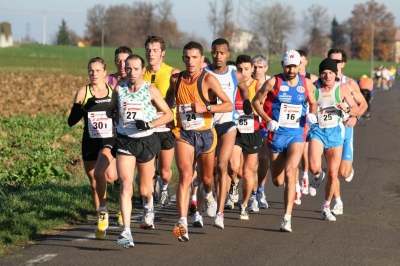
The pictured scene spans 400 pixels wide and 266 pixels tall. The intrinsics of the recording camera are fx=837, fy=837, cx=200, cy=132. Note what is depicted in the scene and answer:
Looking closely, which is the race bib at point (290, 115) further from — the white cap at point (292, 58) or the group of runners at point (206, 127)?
the white cap at point (292, 58)

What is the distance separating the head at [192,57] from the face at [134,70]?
0.69m

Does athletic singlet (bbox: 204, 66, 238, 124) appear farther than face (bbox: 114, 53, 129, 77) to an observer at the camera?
No

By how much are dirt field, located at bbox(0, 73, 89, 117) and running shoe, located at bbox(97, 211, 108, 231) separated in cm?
1578

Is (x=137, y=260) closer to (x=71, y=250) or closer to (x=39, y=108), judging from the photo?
(x=71, y=250)

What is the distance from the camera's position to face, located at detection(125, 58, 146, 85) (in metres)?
8.53

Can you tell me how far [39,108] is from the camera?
86.7ft

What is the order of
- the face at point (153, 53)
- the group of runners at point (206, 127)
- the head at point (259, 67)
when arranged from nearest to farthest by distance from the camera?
the group of runners at point (206, 127)
the face at point (153, 53)
the head at point (259, 67)

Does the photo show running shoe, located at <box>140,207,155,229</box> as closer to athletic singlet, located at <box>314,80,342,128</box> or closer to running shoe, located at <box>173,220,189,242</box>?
running shoe, located at <box>173,220,189,242</box>

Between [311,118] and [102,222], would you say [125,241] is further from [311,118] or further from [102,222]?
[311,118]

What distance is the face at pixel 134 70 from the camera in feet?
28.0

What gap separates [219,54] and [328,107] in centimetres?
181

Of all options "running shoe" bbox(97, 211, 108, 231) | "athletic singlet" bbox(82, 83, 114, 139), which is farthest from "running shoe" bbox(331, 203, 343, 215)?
"running shoe" bbox(97, 211, 108, 231)

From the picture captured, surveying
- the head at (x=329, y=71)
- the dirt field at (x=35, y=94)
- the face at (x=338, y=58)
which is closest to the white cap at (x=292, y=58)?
the head at (x=329, y=71)

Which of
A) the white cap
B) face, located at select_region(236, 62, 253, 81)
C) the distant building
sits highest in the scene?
the distant building
